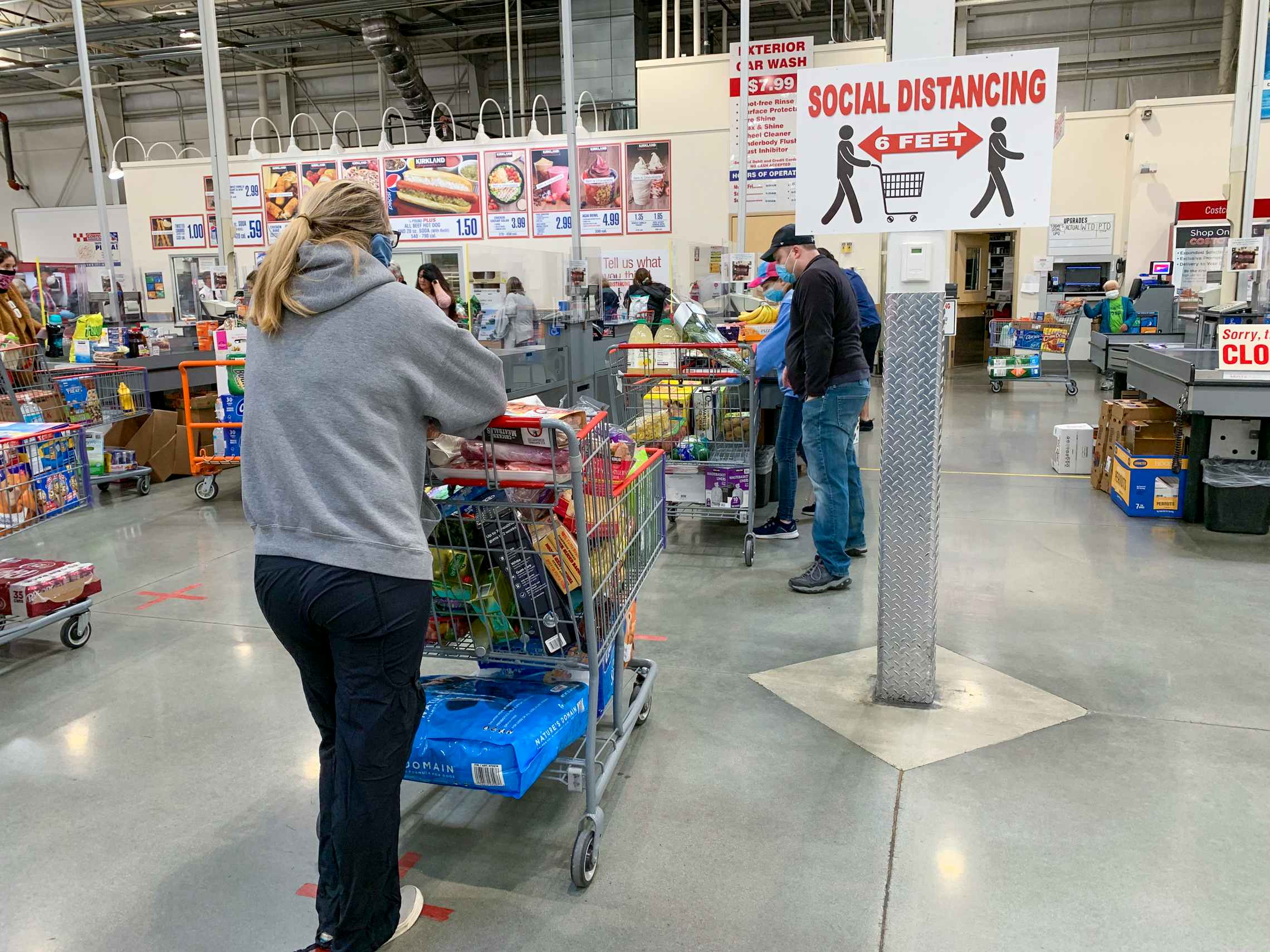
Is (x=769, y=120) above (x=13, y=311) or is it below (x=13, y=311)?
above

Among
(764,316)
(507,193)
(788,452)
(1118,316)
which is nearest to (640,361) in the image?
(788,452)

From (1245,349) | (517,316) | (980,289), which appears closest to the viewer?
(1245,349)

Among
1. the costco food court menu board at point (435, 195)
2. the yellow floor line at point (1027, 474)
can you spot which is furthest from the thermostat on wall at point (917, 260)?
the costco food court menu board at point (435, 195)

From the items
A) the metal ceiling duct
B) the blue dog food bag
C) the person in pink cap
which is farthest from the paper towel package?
the metal ceiling duct

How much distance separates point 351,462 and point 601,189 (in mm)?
12251

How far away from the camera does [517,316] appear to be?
7.41 m

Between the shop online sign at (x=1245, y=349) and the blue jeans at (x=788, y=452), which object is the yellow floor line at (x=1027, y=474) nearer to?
the blue jeans at (x=788, y=452)

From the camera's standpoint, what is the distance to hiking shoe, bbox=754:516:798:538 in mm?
5477

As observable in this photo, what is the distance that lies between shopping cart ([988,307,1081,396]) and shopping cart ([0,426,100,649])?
11004mm

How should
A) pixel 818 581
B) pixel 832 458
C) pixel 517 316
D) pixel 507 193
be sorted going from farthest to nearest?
pixel 507 193 < pixel 517 316 < pixel 818 581 < pixel 832 458

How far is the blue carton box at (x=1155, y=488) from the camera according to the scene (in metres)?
5.78

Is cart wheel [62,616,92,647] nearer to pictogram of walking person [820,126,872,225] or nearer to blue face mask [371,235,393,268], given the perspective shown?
blue face mask [371,235,393,268]

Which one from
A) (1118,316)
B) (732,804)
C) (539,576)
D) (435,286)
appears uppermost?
(435,286)

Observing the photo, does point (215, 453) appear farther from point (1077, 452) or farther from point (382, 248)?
point (1077, 452)
